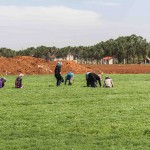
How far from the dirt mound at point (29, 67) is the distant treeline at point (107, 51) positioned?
68.9 meters

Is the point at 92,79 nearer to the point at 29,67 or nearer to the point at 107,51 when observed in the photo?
the point at 29,67

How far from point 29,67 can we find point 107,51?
82.5 m

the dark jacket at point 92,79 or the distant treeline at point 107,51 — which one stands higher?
the distant treeline at point 107,51

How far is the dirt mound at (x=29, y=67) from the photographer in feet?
182

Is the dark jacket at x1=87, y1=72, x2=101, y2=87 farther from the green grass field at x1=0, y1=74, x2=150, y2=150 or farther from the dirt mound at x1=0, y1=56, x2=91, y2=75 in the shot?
the dirt mound at x1=0, y1=56, x2=91, y2=75

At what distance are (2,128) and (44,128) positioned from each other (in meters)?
1.11

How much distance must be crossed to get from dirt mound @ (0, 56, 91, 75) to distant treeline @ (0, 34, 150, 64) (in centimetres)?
6894

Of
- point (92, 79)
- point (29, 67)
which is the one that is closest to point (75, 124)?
point (92, 79)

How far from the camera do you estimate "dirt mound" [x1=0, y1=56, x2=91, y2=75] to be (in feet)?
182

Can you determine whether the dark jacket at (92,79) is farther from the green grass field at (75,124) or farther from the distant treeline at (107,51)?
the distant treeline at (107,51)

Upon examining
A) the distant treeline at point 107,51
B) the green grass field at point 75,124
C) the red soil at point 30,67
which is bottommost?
the green grass field at point 75,124

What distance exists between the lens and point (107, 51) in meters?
137

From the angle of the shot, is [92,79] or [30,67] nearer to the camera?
[92,79]

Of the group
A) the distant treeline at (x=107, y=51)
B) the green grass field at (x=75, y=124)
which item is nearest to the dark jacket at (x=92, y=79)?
the green grass field at (x=75, y=124)
